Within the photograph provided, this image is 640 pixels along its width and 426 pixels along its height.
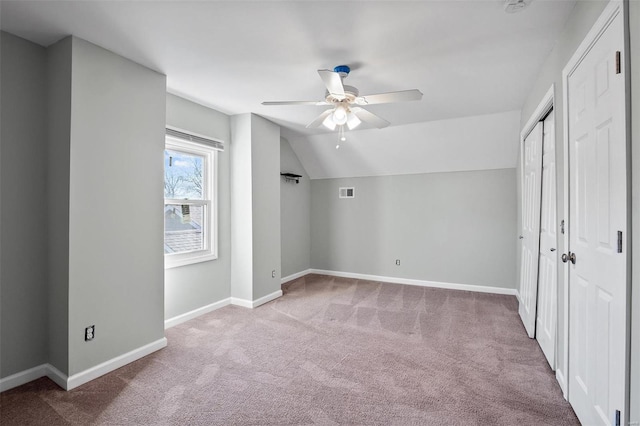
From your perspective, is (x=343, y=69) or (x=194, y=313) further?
(x=194, y=313)

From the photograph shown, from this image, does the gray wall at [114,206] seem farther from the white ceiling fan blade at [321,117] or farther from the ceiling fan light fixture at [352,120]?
the ceiling fan light fixture at [352,120]

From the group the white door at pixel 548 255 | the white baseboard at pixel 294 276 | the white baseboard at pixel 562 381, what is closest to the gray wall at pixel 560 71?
the white baseboard at pixel 562 381

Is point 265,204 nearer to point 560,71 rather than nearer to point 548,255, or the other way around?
point 548,255

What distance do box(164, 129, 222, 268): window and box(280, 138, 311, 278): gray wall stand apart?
1.59 meters

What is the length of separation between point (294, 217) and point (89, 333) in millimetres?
3671

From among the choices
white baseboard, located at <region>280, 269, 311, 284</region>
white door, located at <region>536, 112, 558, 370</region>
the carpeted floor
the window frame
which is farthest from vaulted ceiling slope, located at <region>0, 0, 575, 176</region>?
white baseboard, located at <region>280, 269, 311, 284</region>

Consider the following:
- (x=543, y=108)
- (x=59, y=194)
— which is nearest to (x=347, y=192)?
(x=543, y=108)

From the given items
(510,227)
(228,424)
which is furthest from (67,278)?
(510,227)

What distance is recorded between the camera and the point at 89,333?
2.34 m

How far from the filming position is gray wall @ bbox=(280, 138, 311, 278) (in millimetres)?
5387

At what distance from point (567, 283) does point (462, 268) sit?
9.89 ft

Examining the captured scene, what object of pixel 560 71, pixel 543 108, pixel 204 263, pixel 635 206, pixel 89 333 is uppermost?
pixel 560 71

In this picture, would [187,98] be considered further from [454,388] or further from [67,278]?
[454,388]

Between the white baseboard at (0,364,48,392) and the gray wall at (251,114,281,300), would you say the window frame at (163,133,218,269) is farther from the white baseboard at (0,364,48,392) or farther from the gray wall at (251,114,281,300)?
the white baseboard at (0,364,48,392)
